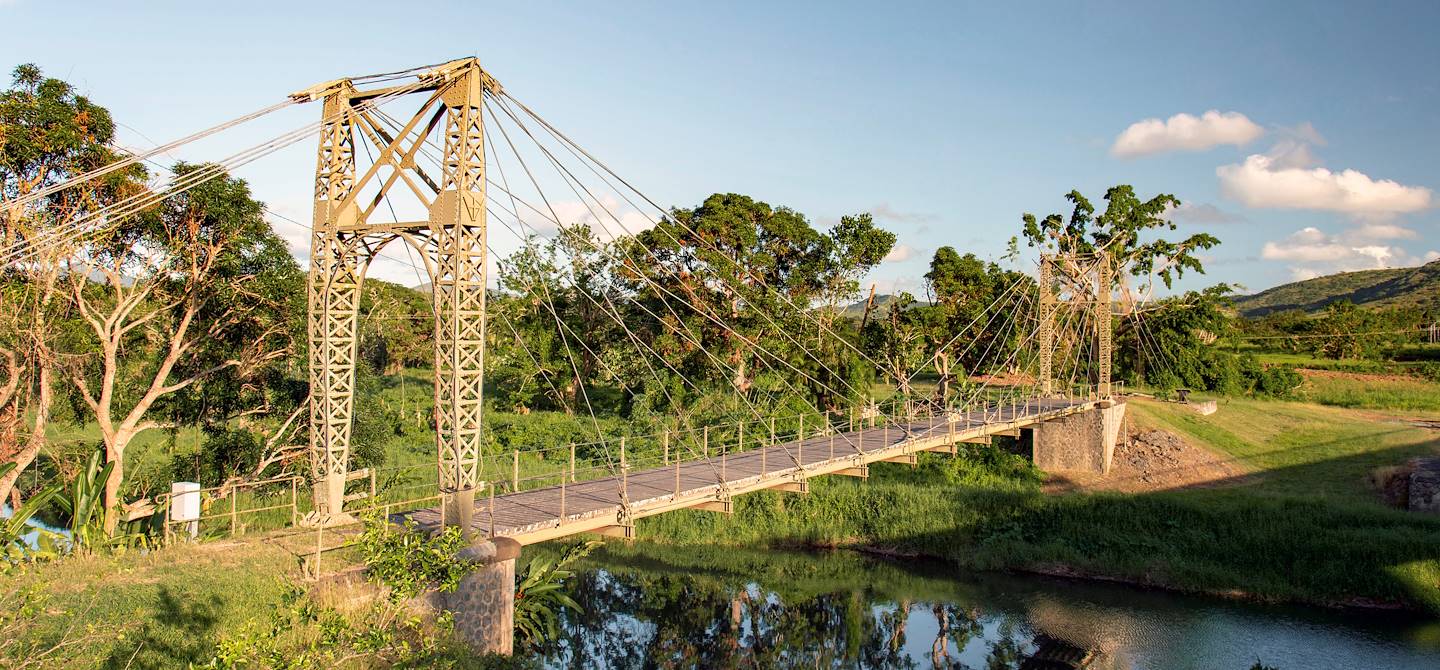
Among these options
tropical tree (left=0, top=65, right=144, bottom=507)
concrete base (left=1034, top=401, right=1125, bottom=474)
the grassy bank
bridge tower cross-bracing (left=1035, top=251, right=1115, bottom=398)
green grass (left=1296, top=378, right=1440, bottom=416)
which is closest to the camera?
tropical tree (left=0, top=65, right=144, bottom=507)

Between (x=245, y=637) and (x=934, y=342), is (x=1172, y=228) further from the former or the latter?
(x=245, y=637)

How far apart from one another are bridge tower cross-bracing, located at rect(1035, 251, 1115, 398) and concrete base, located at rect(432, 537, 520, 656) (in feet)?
60.1

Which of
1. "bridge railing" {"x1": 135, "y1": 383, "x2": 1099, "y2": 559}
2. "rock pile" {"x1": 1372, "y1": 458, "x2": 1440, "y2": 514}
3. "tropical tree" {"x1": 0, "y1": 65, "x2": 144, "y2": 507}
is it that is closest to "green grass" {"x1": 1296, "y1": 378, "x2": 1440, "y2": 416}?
"bridge railing" {"x1": 135, "y1": 383, "x2": 1099, "y2": 559}

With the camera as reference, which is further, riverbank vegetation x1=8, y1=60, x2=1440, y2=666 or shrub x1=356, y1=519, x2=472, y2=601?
riverbank vegetation x1=8, y1=60, x2=1440, y2=666

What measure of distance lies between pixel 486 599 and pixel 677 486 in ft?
11.2

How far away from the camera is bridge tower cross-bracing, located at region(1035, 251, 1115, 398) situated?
25.8 meters

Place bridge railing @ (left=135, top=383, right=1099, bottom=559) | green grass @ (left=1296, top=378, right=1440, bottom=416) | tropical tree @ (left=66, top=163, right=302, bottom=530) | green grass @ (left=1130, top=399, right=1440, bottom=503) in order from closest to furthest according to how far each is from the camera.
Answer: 1. tropical tree @ (left=66, top=163, right=302, bottom=530)
2. bridge railing @ (left=135, top=383, right=1099, bottom=559)
3. green grass @ (left=1130, top=399, right=1440, bottom=503)
4. green grass @ (left=1296, top=378, right=1440, bottom=416)

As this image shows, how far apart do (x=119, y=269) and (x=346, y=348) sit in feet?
17.7

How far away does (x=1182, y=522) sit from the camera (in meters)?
19.5

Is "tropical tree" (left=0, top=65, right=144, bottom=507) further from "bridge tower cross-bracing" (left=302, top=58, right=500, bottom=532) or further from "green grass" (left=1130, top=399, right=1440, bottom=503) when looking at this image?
"green grass" (left=1130, top=399, right=1440, bottom=503)

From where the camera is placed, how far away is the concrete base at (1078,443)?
2383 cm

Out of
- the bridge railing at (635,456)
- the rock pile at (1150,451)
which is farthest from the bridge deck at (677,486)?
the rock pile at (1150,451)

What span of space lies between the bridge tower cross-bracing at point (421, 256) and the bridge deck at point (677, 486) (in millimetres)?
992

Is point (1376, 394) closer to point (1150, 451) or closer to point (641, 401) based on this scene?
point (1150, 451)
